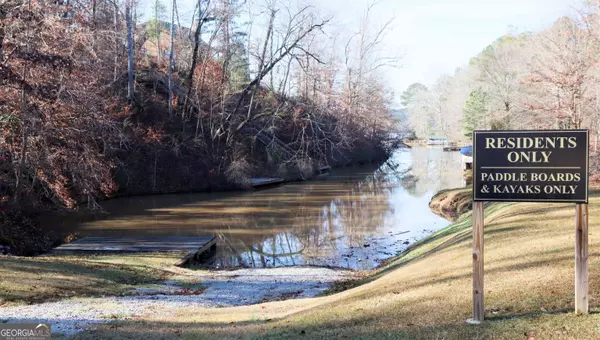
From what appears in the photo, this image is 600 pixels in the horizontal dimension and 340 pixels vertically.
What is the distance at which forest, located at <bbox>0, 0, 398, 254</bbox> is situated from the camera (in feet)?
57.0

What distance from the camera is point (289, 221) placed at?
24.4m

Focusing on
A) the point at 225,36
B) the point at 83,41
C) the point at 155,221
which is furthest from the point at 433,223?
the point at 225,36

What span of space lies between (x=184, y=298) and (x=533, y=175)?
695 cm

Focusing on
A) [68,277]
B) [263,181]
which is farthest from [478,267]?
[263,181]

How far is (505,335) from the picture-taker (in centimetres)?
545

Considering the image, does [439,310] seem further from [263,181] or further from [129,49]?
[263,181]

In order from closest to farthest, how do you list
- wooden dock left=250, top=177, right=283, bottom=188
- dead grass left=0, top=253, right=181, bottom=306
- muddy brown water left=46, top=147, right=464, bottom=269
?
dead grass left=0, top=253, right=181, bottom=306, muddy brown water left=46, top=147, right=464, bottom=269, wooden dock left=250, top=177, right=283, bottom=188

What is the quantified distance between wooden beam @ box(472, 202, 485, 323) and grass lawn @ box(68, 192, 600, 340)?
0.54 ft

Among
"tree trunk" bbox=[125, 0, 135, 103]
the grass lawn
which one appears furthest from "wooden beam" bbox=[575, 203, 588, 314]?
"tree trunk" bbox=[125, 0, 135, 103]

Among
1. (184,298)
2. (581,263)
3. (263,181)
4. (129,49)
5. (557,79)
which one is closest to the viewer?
(581,263)

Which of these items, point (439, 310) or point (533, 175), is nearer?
point (533, 175)

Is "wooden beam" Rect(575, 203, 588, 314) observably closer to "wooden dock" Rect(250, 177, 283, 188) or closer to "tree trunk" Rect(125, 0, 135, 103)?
"tree trunk" Rect(125, 0, 135, 103)

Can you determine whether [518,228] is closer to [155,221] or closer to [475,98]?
[155,221]

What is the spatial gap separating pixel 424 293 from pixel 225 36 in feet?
110
